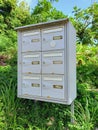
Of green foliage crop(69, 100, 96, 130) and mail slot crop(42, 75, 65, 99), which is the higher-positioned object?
mail slot crop(42, 75, 65, 99)

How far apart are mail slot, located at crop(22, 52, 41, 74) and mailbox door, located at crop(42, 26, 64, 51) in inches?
7.1

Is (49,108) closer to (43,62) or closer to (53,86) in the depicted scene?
(53,86)

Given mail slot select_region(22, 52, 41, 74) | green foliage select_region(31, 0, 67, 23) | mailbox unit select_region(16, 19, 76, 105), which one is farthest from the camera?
green foliage select_region(31, 0, 67, 23)

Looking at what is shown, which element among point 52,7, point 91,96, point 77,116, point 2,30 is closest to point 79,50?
point 91,96

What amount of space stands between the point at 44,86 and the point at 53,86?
5.8 inches

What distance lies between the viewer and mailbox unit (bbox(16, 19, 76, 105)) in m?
2.54

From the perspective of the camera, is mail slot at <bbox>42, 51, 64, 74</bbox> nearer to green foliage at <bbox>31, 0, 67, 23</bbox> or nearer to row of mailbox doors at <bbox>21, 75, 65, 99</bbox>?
row of mailbox doors at <bbox>21, 75, 65, 99</bbox>

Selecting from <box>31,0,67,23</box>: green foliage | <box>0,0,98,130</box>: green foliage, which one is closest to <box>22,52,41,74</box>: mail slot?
<box>0,0,98,130</box>: green foliage

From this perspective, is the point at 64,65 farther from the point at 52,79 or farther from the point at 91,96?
the point at 91,96

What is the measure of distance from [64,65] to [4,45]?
4458mm

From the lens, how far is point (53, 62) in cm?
262

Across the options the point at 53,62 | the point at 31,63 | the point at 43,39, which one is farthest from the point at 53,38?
the point at 31,63

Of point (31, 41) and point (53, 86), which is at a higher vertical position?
point (31, 41)

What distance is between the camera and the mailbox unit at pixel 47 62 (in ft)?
8.32
